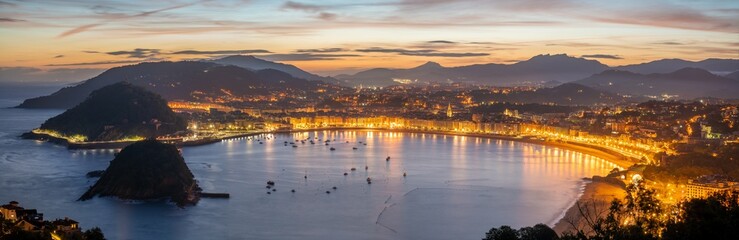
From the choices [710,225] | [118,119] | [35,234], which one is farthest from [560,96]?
[710,225]

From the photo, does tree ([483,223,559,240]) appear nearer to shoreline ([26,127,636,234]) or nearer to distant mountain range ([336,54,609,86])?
shoreline ([26,127,636,234])

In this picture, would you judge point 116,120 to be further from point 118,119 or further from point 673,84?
point 673,84

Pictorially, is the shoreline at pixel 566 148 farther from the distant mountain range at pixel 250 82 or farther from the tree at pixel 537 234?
the distant mountain range at pixel 250 82

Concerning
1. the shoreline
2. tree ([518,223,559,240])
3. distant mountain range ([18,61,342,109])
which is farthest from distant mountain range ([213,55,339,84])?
tree ([518,223,559,240])

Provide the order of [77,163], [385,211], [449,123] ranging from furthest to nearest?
[449,123] → [77,163] → [385,211]

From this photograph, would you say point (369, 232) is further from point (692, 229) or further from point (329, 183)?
point (692, 229)

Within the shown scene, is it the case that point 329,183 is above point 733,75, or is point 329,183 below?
below

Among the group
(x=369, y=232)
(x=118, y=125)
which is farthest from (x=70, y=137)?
(x=369, y=232)

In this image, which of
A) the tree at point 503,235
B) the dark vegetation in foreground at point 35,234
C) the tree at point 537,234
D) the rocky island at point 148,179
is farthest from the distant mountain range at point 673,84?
the dark vegetation in foreground at point 35,234
